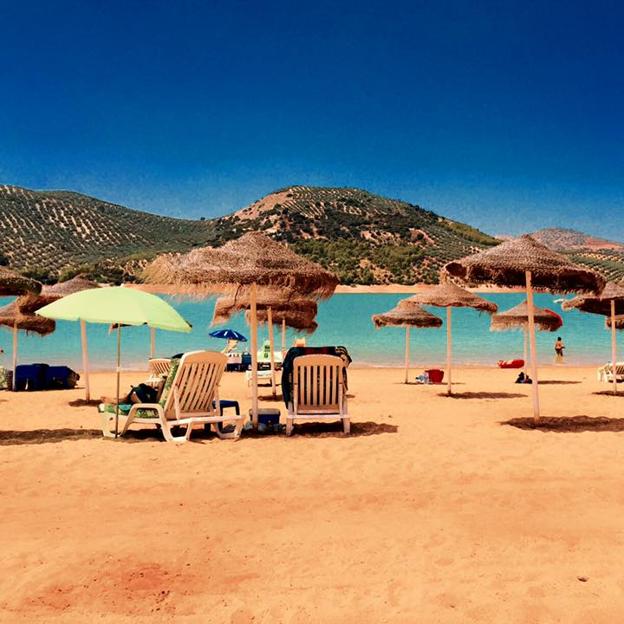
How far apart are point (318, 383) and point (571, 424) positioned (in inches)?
126

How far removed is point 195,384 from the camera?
7.15m

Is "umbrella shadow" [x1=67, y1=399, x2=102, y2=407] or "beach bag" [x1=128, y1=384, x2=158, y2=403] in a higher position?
"beach bag" [x1=128, y1=384, x2=158, y2=403]

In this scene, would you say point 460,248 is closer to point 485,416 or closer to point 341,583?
point 485,416

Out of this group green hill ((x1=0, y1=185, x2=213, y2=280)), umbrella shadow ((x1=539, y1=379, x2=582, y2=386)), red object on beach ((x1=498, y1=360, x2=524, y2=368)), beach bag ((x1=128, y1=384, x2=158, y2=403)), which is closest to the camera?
beach bag ((x1=128, y1=384, x2=158, y2=403))

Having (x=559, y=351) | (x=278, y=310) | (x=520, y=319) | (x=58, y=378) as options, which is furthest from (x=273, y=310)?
(x=559, y=351)

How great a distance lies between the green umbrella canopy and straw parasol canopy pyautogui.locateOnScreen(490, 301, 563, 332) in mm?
9207

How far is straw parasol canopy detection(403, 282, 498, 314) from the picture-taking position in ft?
39.2

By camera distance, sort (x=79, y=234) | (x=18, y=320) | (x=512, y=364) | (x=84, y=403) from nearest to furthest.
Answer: (x=84, y=403), (x=18, y=320), (x=512, y=364), (x=79, y=234)

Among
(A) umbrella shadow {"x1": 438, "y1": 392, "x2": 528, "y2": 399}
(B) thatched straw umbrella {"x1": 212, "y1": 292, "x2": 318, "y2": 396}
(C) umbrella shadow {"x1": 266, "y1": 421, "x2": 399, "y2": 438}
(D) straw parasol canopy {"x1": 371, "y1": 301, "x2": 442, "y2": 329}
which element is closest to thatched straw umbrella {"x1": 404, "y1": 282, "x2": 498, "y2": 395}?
(A) umbrella shadow {"x1": 438, "y1": 392, "x2": 528, "y2": 399}

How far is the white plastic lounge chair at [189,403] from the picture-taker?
275 inches

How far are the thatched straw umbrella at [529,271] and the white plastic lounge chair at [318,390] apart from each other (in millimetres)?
1948

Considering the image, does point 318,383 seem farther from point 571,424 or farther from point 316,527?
point 316,527

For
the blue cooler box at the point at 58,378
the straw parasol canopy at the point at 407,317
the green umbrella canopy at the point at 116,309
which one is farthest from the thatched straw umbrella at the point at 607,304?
the blue cooler box at the point at 58,378

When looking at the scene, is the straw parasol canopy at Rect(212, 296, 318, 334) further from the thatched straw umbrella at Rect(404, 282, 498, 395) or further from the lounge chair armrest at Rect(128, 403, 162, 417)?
the lounge chair armrest at Rect(128, 403, 162, 417)
